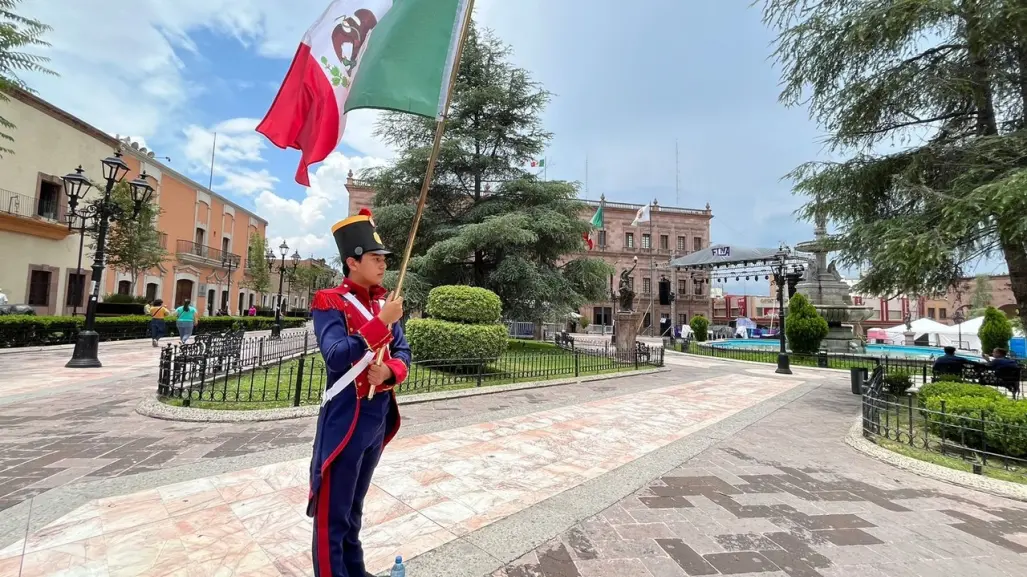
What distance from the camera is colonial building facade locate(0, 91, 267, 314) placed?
1830 centimetres

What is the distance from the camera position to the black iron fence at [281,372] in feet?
21.9

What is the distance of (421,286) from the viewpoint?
1644cm

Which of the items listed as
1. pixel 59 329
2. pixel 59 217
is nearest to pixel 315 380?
pixel 59 329

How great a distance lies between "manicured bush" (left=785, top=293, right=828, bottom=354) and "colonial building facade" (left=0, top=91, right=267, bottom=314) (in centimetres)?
2873

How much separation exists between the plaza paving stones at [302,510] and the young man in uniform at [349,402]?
2.46 feet

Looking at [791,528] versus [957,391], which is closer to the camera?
[791,528]

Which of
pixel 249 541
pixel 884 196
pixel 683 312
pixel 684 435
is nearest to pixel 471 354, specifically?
pixel 684 435

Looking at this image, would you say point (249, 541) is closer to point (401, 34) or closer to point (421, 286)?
point (401, 34)

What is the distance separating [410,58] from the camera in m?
3.03

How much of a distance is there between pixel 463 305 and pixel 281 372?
4.69m

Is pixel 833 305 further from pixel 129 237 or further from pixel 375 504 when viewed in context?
pixel 129 237

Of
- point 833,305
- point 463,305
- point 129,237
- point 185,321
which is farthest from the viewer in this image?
point 833,305

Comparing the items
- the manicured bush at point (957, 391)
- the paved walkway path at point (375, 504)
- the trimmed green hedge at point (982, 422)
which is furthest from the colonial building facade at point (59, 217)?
the manicured bush at point (957, 391)

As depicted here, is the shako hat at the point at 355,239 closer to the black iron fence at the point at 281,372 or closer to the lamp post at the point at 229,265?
the black iron fence at the point at 281,372
